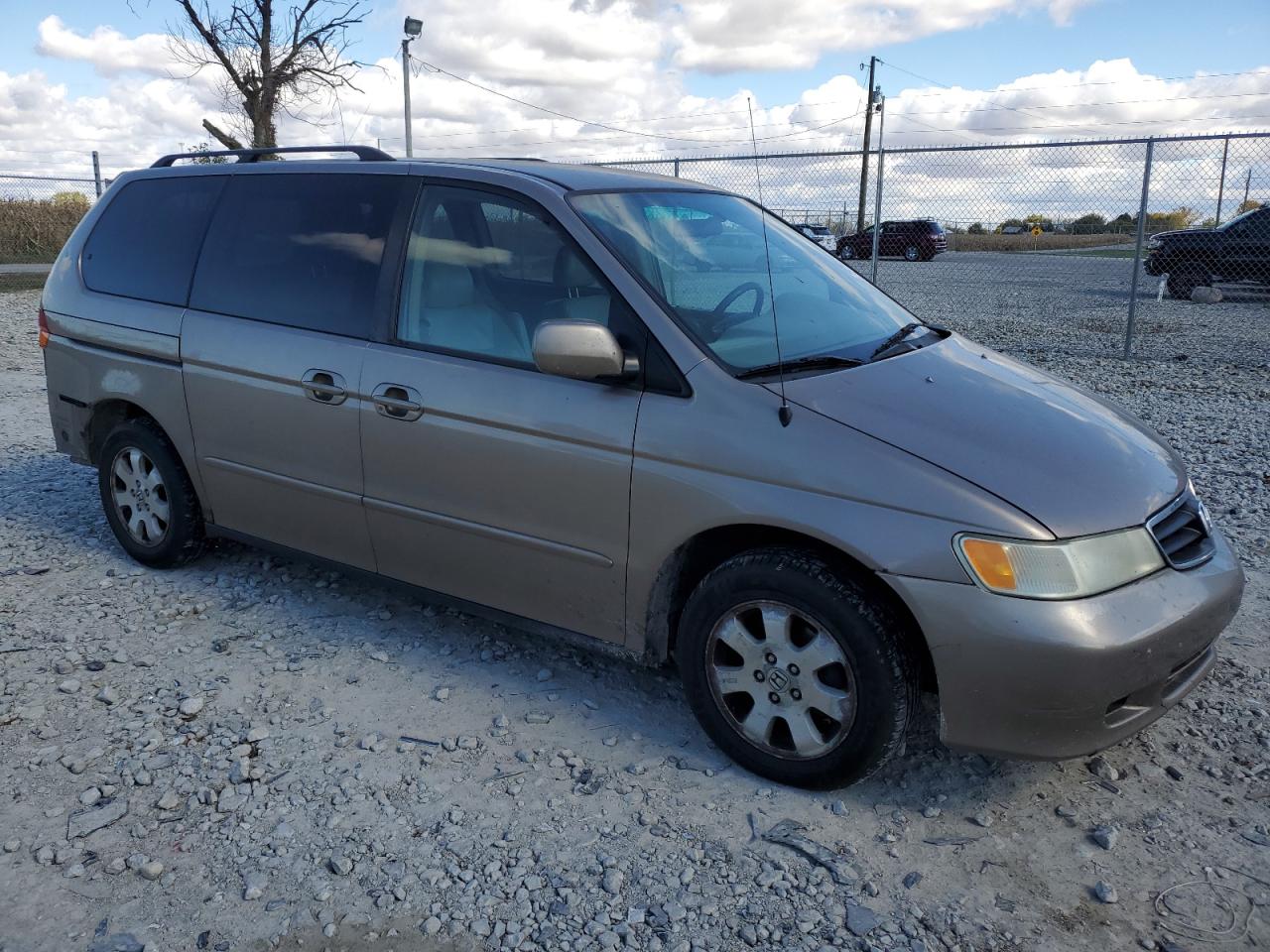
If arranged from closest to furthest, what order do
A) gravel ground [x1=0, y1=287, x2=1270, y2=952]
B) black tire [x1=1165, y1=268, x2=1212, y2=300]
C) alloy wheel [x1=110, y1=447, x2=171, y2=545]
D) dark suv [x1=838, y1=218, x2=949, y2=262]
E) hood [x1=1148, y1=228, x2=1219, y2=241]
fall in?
gravel ground [x1=0, y1=287, x2=1270, y2=952], alloy wheel [x1=110, y1=447, x2=171, y2=545], hood [x1=1148, y1=228, x2=1219, y2=241], black tire [x1=1165, y1=268, x2=1212, y2=300], dark suv [x1=838, y1=218, x2=949, y2=262]

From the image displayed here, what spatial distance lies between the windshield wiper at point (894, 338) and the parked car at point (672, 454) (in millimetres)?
16

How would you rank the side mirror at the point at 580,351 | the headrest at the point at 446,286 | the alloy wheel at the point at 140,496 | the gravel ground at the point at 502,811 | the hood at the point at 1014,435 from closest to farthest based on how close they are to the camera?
the gravel ground at the point at 502,811 → the hood at the point at 1014,435 → the side mirror at the point at 580,351 → the headrest at the point at 446,286 → the alloy wheel at the point at 140,496

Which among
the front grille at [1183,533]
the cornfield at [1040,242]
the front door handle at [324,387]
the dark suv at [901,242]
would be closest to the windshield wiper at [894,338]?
the front grille at [1183,533]

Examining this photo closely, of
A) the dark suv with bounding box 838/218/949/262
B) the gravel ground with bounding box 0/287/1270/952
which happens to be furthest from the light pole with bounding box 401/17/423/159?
the gravel ground with bounding box 0/287/1270/952

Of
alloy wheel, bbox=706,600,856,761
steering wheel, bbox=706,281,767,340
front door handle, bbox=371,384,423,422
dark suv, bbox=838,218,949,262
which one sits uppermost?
dark suv, bbox=838,218,949,262

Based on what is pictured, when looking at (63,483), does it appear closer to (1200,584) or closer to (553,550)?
(553,550)

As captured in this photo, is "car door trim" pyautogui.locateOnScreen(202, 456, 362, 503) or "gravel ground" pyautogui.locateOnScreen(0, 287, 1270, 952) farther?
"car door trim" pyautogui.locateOnScreen(202, 456, 362, 503)

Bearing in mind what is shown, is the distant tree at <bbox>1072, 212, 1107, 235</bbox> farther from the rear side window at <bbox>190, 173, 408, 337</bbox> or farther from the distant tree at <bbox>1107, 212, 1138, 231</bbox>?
the rear side window at <bbox>190, 173, 408, 337</bbox>

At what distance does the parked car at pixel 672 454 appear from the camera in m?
2.71

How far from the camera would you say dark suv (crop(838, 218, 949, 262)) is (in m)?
18.5

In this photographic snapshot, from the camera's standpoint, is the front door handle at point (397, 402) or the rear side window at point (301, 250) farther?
the rear side window at point (301, 250)

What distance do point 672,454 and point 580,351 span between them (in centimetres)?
41

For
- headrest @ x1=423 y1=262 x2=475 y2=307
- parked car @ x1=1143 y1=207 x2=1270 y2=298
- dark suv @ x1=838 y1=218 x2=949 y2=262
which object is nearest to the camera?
headrest @ x1=423 y1=262 x2=475 y2=307

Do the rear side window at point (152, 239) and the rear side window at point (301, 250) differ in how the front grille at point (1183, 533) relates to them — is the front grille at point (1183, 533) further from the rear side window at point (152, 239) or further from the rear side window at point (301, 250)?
the rear side window at point (152, 239)
